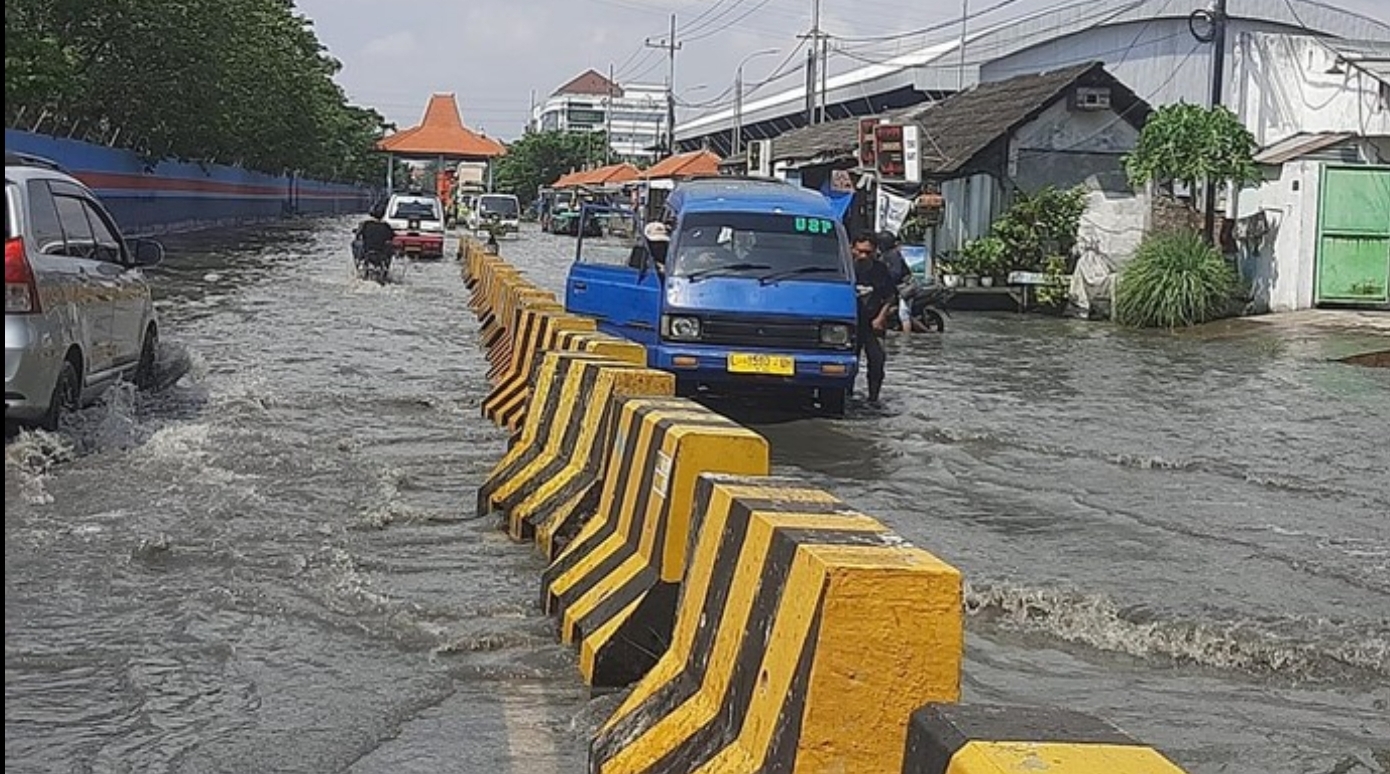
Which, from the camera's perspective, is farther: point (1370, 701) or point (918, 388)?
point (918, 388)

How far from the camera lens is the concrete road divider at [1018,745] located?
3.09 metres

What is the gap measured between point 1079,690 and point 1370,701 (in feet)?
3.57

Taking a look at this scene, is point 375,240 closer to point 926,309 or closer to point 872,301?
point 926,309

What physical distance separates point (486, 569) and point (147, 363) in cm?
627

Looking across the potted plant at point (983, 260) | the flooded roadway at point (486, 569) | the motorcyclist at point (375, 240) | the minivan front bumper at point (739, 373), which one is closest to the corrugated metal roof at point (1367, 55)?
the potted plant at point (983, 260)

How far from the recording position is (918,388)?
57.6 feet

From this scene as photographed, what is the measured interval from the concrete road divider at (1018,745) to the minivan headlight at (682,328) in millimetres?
10246

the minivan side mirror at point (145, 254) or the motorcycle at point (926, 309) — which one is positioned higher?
the minivan side mirror at point (145, 254)

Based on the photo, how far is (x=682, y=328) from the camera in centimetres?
1387

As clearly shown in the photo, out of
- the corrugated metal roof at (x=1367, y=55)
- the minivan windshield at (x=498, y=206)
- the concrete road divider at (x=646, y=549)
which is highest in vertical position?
the corrugated metal roof at (x=1367, y=55)

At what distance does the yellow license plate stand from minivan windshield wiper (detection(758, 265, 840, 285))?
0.71 m

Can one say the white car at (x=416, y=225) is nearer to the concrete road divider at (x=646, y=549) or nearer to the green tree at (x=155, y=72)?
the green tree at (x=155, y=72)

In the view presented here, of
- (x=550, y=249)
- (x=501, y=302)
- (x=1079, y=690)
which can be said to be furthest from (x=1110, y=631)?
(x=550, y=249)

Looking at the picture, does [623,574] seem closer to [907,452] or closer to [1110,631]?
[1110,631]
